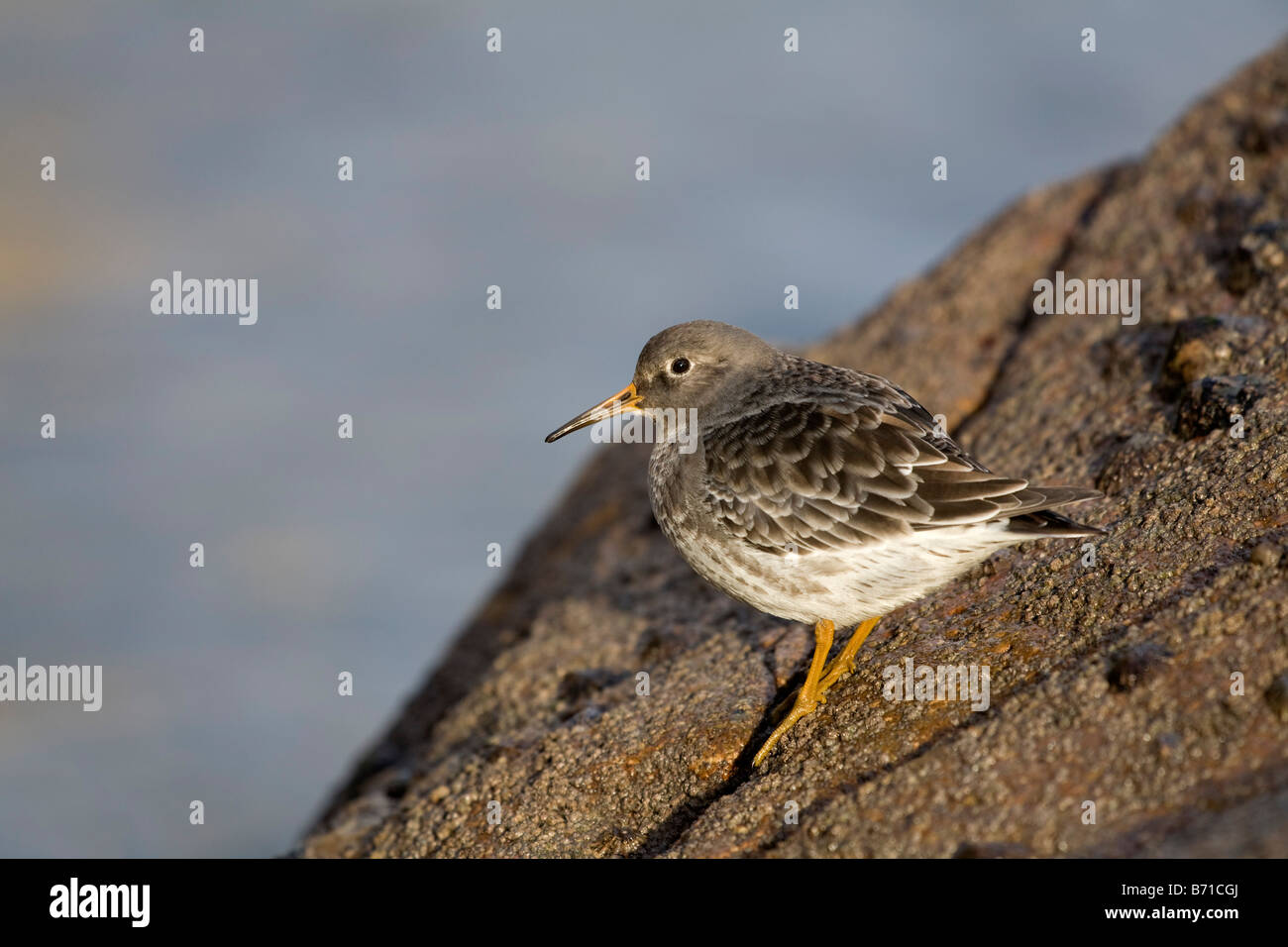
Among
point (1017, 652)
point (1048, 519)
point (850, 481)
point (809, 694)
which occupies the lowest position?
point (809, 694)

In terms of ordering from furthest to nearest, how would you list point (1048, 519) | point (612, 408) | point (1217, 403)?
point (612, 408) < point (1217, 403) < point (1048, 519)

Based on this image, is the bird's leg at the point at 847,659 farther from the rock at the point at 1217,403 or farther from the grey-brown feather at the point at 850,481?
the rock at the point at 1217,403

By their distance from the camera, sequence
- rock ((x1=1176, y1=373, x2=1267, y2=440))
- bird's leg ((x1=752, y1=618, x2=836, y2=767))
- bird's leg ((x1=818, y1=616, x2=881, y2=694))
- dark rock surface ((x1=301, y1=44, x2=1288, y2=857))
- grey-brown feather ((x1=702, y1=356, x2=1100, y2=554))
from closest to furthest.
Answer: dark rock surface ((x1=301, y1=44, x2=1288, y2=857)) < grey-brown feather ((x1=702, y1=356, x2=1100, y2=554)) < bird's leg ((x1=752, y1=618, x2=836, y2=767)) < bird's leg ((x1=818, y1=616, x2=881, y2=694)) < rock ((x1=1176, y1=373, x2=1267, y2=440))

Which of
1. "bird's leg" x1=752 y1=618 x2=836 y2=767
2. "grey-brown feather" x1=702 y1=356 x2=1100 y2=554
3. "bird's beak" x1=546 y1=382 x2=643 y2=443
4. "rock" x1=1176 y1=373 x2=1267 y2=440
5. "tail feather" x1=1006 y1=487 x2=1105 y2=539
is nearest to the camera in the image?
"tail feather" x1=1006 y1=487 x2=1105 y2=539

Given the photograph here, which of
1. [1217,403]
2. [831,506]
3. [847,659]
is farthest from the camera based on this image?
[1217,403]

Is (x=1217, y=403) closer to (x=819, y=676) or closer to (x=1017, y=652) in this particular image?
(x=1017, y=652)

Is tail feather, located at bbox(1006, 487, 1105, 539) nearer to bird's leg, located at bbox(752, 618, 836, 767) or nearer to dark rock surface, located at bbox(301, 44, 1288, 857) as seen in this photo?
dark rock surface, located at bbox(301, 44, 1288, 857)

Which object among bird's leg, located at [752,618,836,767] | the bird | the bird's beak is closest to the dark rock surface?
bird's leg, located at [752,618,836,767]

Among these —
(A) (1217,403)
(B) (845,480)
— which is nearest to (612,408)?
(B) (845,480)

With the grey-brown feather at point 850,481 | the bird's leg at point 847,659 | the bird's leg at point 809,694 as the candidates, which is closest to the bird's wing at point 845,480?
the grey-brown feather at point 850,481
